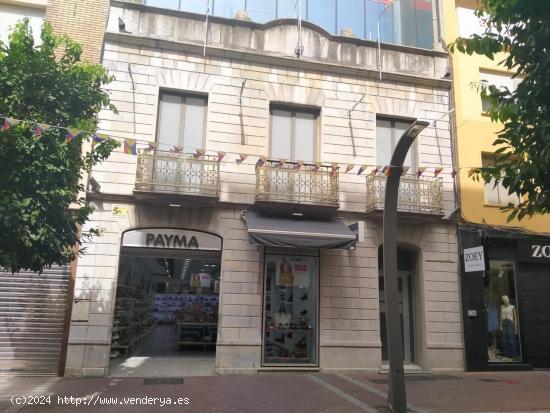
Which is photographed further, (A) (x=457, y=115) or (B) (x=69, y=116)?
(A) (x=457, y=115)

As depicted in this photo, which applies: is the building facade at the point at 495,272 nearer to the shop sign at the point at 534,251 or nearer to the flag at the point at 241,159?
the shop sign at the point at 534,251

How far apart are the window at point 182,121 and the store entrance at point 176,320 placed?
2.82 meters

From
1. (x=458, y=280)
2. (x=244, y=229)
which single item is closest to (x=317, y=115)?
(x=244, y=229)

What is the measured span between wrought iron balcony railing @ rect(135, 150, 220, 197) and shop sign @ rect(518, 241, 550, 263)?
8753mm

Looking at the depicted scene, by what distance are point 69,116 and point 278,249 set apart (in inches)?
246

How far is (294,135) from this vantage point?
12828 mm

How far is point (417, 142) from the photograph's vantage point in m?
13.4

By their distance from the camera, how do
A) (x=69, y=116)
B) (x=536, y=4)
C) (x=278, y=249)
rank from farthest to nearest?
(x=278, y=249)
(x=69, y=116)
(x=536, y=4)

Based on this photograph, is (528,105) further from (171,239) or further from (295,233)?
(171,239)

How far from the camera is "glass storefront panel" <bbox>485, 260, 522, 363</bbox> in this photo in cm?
1291

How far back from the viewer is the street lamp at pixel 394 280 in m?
7.32

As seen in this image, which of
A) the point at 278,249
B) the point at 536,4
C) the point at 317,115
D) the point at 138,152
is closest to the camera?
the point at 536,4

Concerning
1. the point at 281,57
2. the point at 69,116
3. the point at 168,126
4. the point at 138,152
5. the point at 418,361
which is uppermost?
the point at 281,57

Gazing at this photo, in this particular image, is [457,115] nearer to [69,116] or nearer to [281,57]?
[281,57]
